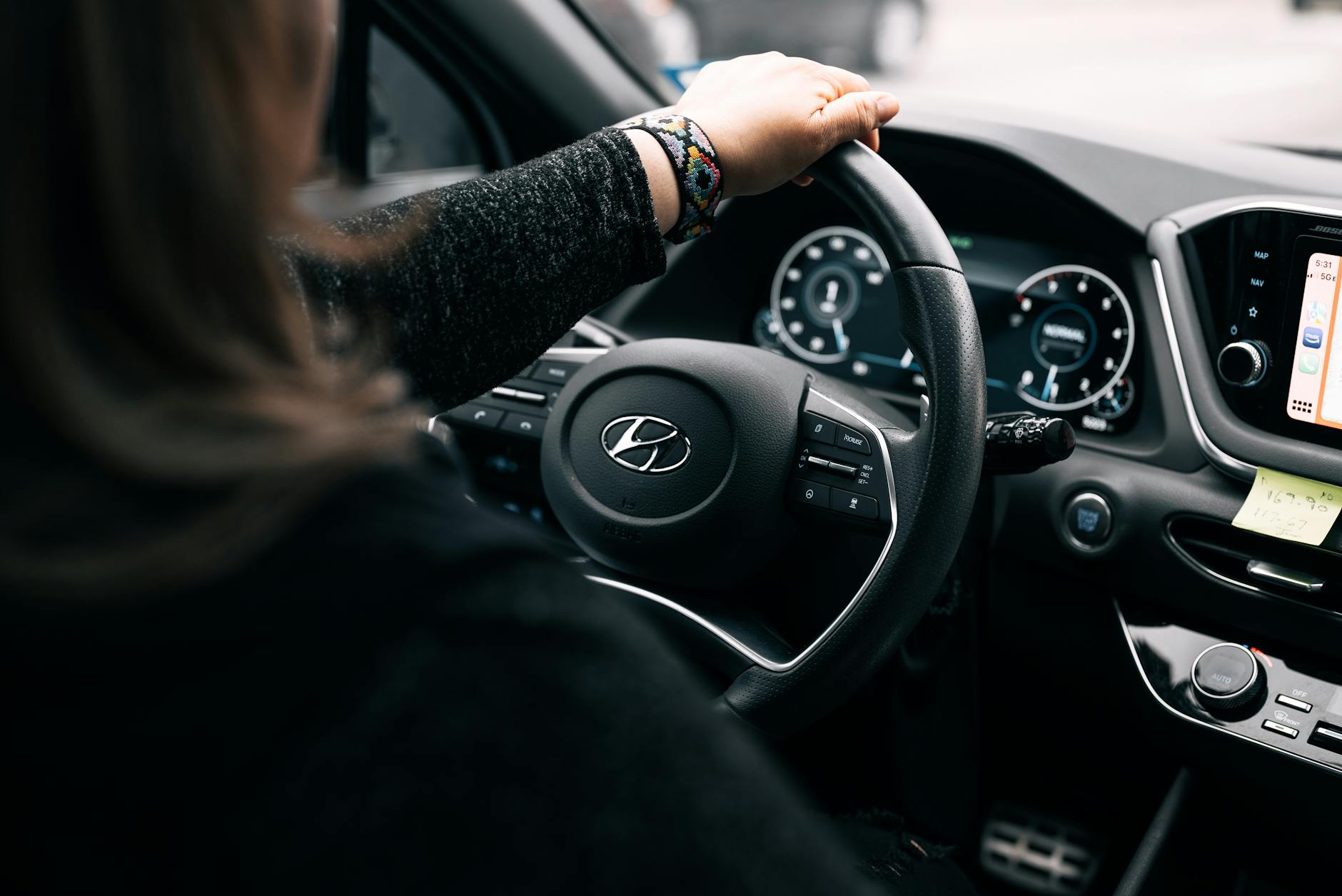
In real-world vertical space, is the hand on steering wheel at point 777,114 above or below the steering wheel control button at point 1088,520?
above

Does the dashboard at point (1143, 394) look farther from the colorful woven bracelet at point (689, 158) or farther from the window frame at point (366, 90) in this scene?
the window frame at point (366, 90)

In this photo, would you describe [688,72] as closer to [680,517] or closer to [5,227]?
[680,517]

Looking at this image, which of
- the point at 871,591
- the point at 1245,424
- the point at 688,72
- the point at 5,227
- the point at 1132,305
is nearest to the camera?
the point at 5,227

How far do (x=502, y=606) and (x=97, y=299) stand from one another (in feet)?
0.67

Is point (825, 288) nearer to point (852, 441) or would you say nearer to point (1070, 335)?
point (1070, 335)

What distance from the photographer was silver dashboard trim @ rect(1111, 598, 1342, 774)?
4.00 feet

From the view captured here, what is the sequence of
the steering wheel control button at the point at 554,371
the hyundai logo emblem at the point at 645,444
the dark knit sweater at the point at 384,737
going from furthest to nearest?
1. the steering wheel control button at the point at 554,371
2. the hyundai logo emblem at the point at 645,444
3. the dark knit sweater at the point at 384,737

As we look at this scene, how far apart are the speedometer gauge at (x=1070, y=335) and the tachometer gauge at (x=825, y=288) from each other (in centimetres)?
20

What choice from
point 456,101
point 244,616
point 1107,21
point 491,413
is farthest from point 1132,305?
point 1107,21

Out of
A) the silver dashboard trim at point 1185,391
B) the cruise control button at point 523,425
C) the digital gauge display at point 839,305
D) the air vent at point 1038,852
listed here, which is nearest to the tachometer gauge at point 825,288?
the digital gauge display at point 839,305

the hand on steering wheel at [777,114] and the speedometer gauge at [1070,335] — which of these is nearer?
the hand on steering wheel at [777,114]

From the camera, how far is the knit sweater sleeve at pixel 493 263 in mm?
920

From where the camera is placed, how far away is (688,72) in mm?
1653

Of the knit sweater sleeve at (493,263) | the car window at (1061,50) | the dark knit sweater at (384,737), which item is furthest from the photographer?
the car window at (1061,50)
